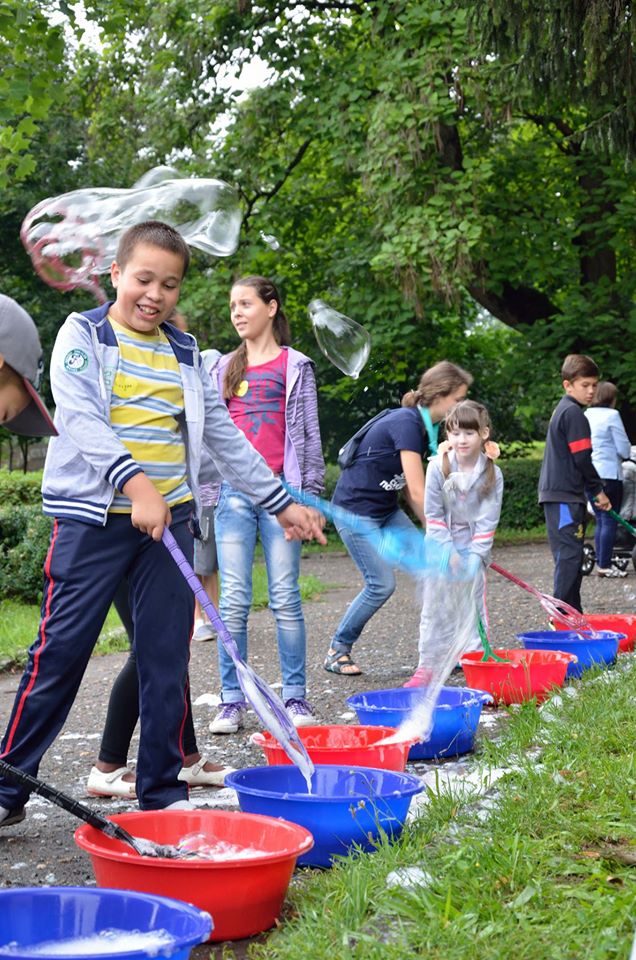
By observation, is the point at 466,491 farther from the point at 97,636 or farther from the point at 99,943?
the point at 99,943

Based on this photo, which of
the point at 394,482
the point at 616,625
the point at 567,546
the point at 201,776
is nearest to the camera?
the point at 201,776

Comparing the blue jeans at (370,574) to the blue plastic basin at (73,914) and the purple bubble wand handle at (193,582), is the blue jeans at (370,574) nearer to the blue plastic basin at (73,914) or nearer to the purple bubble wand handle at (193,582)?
the purple bubble wand handle at (193,582)

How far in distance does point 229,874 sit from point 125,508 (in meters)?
1.28

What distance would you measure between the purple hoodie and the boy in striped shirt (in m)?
1.62

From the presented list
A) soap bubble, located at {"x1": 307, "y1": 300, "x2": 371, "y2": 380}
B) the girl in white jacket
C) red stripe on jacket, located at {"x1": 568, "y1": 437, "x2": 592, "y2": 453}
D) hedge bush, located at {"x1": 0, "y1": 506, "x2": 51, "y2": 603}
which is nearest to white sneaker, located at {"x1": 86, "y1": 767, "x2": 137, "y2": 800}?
the girl in white jacket

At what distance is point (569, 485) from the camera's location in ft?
25.0

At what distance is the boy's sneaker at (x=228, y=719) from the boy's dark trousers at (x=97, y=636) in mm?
1485

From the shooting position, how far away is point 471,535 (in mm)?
6160

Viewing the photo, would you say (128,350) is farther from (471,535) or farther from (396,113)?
(396,113)

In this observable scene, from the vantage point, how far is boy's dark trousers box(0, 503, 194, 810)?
3615 mm

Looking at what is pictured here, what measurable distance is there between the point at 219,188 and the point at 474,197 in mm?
9805

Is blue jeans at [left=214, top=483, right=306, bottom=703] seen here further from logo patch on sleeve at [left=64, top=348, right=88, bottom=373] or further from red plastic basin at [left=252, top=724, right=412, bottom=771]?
logo patch on sleeve at [left=64, top=348, right=88, bottom=373]

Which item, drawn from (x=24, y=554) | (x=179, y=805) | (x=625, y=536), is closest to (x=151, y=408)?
(x=179, y=805)

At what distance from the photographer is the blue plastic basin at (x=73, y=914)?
95.3 inches
